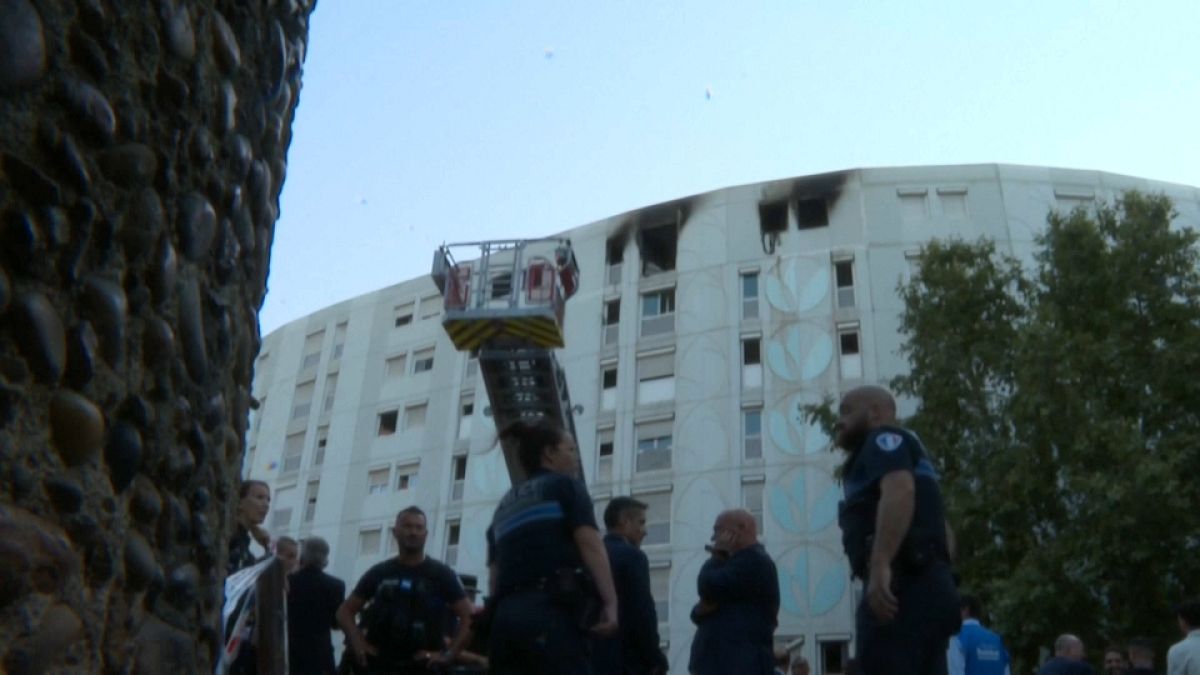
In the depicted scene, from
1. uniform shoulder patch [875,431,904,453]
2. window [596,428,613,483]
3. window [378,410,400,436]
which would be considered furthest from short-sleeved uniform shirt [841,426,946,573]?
window [378,410,400,436]

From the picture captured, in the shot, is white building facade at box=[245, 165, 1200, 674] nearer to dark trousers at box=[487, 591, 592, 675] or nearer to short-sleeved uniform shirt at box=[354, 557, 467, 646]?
short-sleeved uniform shirt at box=[354, 557, 467, 646]

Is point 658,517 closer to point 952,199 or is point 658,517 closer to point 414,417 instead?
point 414,417

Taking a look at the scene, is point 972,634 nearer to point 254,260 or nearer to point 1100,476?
point 254,260

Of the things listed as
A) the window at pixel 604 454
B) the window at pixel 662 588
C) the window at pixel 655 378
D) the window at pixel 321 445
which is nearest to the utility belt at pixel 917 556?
the window at pixel 662 588

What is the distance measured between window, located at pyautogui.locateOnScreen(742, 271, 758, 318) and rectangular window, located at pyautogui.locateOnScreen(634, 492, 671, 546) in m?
6.01

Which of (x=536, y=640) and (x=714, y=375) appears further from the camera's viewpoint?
(x=714, y=375)

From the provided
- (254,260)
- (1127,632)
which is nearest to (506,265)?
(1127,632)

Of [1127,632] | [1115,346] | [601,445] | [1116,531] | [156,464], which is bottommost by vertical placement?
[156,464]

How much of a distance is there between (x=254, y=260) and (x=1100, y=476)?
18268 millimetres

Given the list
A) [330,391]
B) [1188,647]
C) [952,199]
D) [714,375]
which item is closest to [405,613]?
[1188,647]

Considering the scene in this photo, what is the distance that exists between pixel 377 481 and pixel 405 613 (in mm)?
35085

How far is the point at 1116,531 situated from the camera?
60.8ft

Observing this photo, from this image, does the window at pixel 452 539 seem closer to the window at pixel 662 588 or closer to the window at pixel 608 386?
the window at pixel 608 386

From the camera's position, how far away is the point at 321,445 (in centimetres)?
4294
